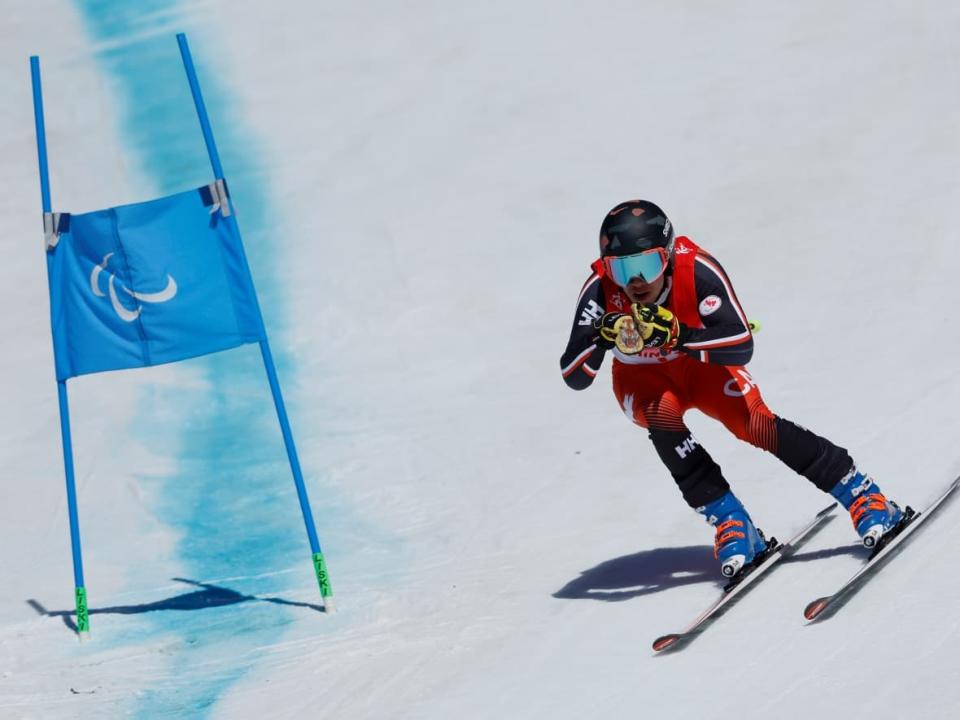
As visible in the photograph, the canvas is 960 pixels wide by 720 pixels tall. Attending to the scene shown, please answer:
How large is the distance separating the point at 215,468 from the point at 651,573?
3.30 m

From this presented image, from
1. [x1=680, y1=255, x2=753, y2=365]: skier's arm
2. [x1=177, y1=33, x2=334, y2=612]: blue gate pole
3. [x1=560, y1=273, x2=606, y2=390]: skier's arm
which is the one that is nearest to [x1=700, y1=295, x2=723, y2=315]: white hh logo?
[x1=680, y1=255, x2=753, y2=365]: skier's arm

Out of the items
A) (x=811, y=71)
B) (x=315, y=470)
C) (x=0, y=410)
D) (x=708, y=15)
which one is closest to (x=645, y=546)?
(x=315, y=470)

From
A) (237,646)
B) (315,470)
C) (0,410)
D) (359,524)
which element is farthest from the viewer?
(0,410)

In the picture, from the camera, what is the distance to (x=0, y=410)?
392 inches

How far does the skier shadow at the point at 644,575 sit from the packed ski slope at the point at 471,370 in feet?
0.09

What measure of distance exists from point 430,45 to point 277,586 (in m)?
7.55

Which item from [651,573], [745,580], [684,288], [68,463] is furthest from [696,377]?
[68,463]

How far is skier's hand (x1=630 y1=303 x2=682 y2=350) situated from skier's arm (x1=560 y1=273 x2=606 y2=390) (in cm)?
30

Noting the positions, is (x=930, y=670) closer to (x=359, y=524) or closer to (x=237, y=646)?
(x=237, y=646)

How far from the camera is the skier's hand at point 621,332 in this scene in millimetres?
5457

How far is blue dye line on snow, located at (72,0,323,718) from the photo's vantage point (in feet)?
22.0

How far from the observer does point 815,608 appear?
17.3 feet

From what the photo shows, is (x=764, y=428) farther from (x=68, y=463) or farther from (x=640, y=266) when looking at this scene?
(x=68, y=463)

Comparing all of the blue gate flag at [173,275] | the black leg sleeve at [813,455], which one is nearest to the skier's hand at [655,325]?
the black leg sleeve at [813,455]
